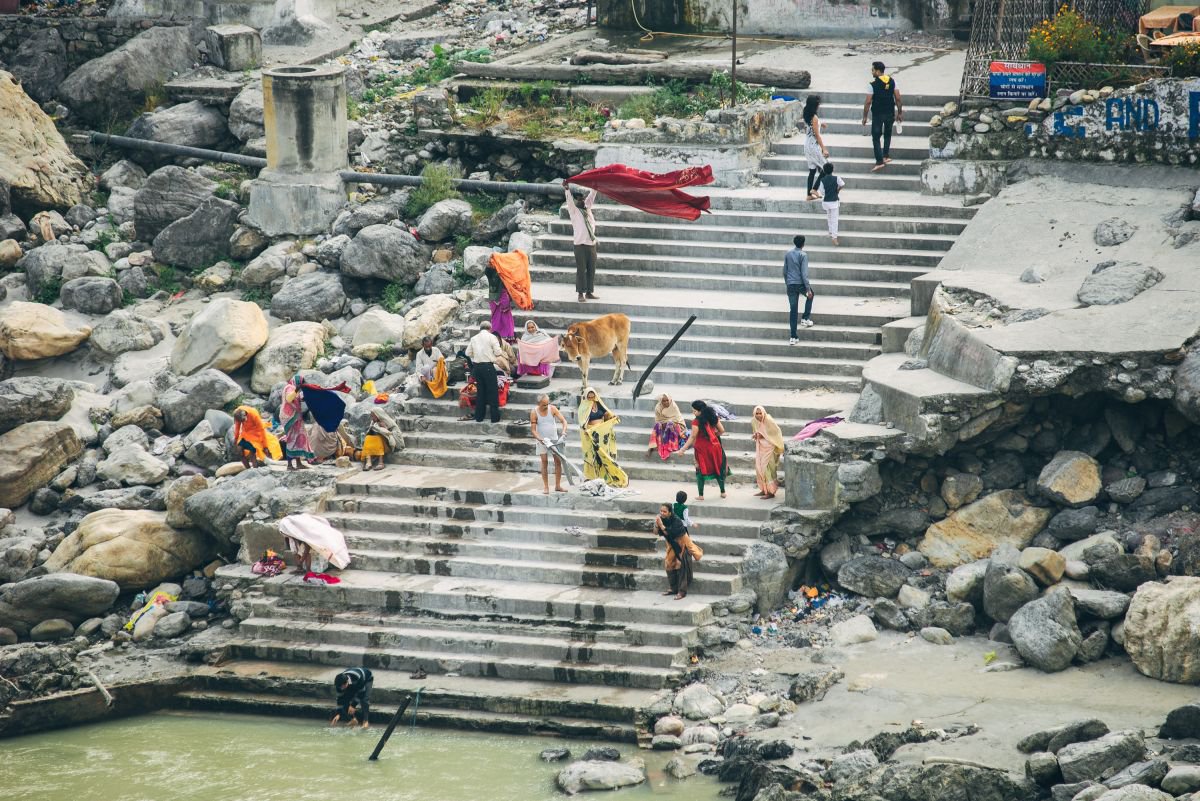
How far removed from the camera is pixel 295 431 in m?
17.6

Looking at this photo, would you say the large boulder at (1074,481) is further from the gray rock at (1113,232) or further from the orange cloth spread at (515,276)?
the orange cloth spread at (515,276)

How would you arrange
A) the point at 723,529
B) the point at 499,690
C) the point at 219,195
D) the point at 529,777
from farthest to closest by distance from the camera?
1. the point at 219,195
2. the point at 723,529
3. the point at 499,690
4. the point at 529,777

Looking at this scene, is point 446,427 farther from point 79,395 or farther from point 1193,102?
point 1193,102

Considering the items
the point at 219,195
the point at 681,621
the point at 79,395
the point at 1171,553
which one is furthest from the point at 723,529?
the point at 219,195

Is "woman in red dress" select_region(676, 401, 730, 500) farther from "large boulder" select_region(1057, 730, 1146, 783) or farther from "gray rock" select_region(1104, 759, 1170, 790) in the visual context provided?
"gray rock" select_region(1104, 759, 1170, 790)

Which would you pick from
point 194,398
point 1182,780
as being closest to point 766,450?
point 1182,780

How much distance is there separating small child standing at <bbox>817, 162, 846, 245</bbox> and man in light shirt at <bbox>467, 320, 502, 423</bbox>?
4.08 metres

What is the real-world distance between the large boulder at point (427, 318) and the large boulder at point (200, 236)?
367 centimetres

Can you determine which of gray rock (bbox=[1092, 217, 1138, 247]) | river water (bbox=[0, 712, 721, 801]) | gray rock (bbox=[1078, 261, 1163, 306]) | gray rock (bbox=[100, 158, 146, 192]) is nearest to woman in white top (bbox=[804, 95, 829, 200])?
gray rock (bbox=[1092, 217, 1138, 247])

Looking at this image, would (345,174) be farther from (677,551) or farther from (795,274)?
(677,551)

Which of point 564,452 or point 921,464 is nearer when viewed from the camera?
point 921,464

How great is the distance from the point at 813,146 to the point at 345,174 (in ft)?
20.6

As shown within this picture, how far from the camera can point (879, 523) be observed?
16.0 metres

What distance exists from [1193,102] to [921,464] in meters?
5.51
